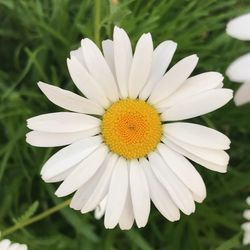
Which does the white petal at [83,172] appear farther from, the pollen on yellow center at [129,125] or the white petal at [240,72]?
the white petal at [240,72]

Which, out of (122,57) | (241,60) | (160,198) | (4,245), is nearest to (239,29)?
(241,60)

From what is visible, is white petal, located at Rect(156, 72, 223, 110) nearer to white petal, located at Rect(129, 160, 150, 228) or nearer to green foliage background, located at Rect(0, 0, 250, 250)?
white petal, located at Rect(129, 160, 150, 228)

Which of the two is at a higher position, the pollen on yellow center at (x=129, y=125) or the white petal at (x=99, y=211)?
the pollen on yellow center at (x=129, y=125)

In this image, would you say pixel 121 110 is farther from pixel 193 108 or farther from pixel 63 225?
pixel 63 225

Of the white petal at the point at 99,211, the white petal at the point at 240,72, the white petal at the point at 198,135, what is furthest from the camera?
the white petal at the point at 99,211

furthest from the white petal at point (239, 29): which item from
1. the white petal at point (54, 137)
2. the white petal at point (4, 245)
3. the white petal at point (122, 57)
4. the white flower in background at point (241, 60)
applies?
the white petal at point (4, 245)

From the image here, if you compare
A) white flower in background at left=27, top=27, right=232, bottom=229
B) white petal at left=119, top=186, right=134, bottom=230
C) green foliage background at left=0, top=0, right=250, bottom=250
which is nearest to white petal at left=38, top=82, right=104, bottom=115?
white flower in background at left=27, top=27, right=232, bottom=229
